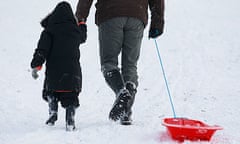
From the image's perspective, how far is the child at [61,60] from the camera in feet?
12.9

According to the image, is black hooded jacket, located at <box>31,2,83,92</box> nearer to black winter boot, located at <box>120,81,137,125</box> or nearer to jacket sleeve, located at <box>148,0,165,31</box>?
black winter boot, located at <box>120,81,137,125</box>

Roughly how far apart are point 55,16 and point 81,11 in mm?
303

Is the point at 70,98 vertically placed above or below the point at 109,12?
below

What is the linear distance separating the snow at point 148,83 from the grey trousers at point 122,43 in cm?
59

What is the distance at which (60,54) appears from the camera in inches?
156

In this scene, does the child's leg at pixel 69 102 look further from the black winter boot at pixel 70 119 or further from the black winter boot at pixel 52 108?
the black winter boot at pixel 52 108

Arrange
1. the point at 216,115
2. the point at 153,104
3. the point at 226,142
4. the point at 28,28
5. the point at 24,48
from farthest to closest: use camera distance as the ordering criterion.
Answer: the point at 28,28 → the point at 24,48 → the point at 153,104 → the point at 216,115 → the point at 226,142

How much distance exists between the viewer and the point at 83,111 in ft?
19.2

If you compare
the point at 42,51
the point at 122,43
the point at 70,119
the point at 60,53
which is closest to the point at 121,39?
the point at 122,43

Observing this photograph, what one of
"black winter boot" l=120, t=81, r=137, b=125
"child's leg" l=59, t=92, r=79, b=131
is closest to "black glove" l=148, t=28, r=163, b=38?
"black winter boot" l=120, t=81, r=137, b=125

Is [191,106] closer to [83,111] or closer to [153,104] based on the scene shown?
[153,104]

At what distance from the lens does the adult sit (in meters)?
4.04

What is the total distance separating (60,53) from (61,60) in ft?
0.24

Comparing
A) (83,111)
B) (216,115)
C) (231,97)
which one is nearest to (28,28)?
(83,111)
